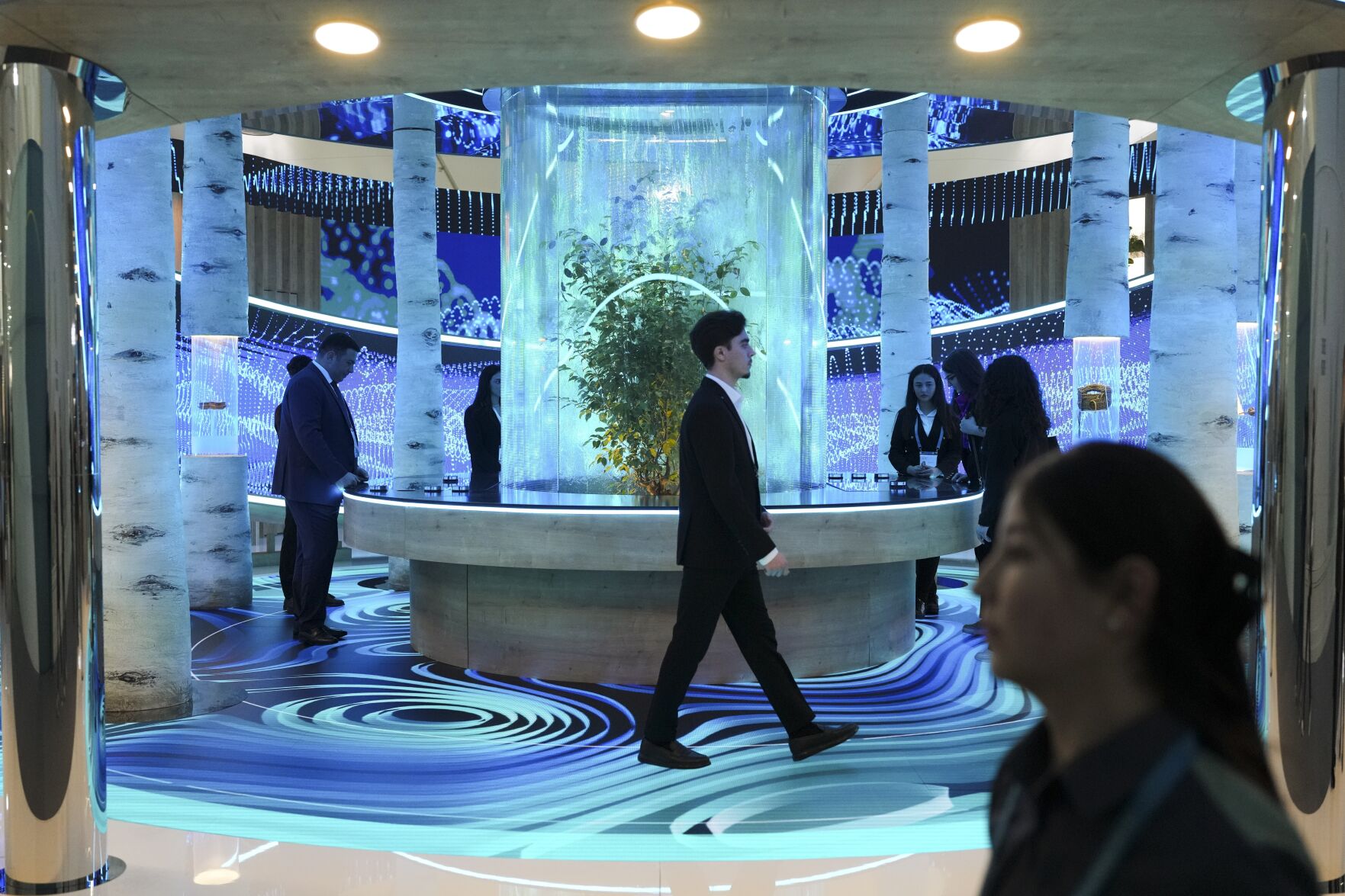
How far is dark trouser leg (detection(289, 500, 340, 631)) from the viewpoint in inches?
272

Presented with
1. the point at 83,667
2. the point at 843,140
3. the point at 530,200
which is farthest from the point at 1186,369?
the point at 843,140

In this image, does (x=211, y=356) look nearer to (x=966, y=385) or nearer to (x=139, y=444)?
(x=139, y=444)

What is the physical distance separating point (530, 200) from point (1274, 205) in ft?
15.7

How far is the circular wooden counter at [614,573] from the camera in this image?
552 cm

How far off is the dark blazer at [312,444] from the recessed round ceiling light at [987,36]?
15.3 ft

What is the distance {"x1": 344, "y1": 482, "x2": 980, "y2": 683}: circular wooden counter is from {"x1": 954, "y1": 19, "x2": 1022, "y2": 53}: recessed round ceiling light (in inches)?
104

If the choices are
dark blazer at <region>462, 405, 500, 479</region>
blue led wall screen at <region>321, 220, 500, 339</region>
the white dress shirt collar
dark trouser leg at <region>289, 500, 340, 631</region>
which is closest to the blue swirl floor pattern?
dark trouser leg at <region>289, 500, 340, 631</region>

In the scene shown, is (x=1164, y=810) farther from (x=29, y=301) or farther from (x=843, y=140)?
(x=843, y=140)

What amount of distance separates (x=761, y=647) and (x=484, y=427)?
479 cm

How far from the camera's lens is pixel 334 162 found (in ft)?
50.5

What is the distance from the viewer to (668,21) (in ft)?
10.5

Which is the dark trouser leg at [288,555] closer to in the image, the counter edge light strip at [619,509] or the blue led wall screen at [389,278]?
the counter edge light strip at [619,509]

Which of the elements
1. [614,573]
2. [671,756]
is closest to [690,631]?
[671,756]

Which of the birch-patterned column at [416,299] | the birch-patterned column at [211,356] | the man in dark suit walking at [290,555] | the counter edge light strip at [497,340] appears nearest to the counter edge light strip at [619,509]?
the man in dark suit walking at [290,555]
